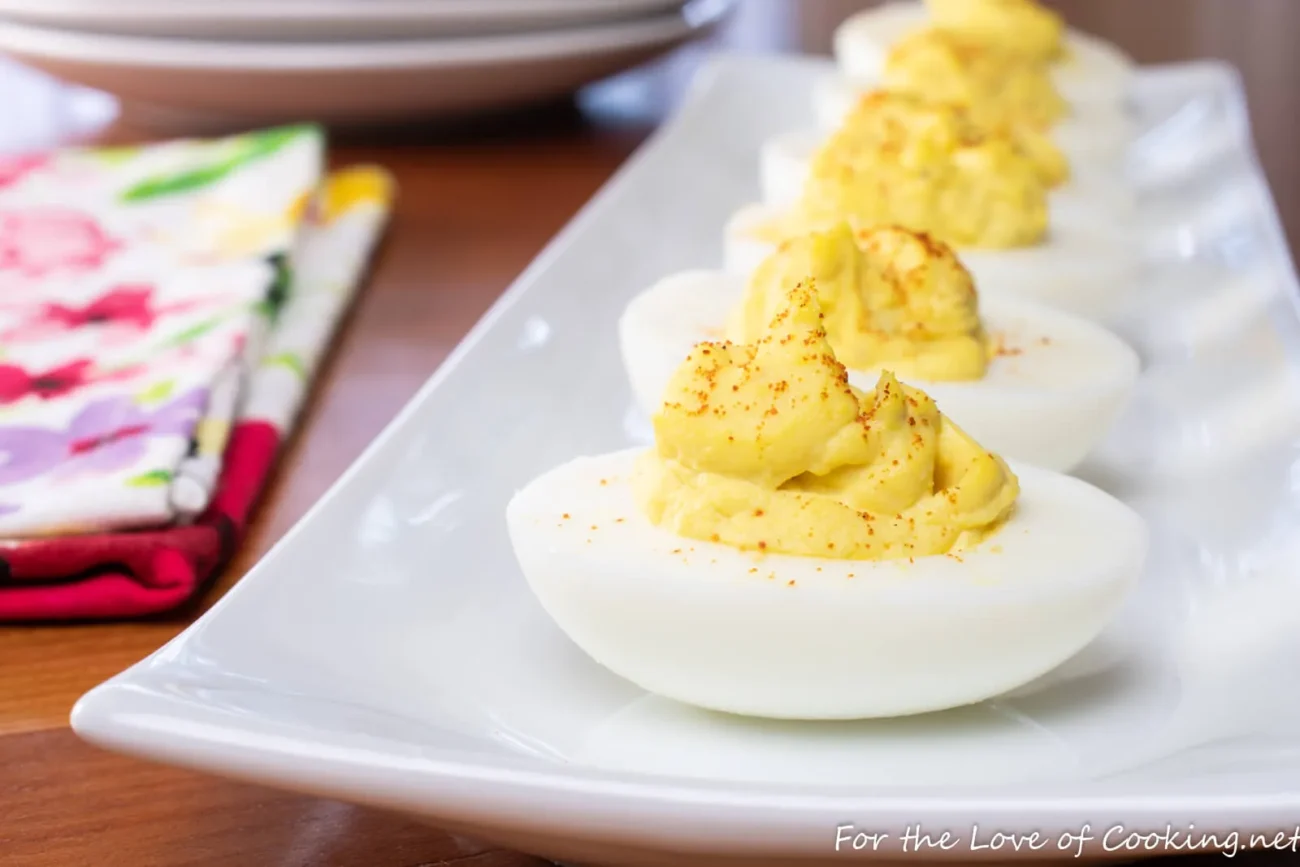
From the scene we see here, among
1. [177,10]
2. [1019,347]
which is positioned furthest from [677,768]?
[177,10]

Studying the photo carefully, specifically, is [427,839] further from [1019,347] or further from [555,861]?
[1019,347]

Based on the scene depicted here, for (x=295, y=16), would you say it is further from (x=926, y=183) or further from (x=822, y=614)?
(x=822, y=614)

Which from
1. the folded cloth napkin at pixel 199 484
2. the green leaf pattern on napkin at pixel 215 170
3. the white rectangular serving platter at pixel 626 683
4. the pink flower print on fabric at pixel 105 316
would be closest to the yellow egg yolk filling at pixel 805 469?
the white rectangular serving platter at pixel 626 683

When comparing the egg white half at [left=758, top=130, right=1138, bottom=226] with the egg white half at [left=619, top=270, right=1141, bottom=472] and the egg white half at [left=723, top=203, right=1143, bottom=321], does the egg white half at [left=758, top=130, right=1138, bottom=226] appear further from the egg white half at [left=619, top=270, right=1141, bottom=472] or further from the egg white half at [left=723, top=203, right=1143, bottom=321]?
the egg white half at [left=619, top=270, right=1141, bottom=472]

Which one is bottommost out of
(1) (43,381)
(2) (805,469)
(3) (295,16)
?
(1) (43,381)

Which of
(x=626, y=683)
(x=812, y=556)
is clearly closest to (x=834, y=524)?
(x=812, y=556)

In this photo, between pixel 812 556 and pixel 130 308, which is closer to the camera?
pixel 812 556

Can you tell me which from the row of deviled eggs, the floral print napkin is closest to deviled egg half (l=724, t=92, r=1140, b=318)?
the row of deviled eggs
